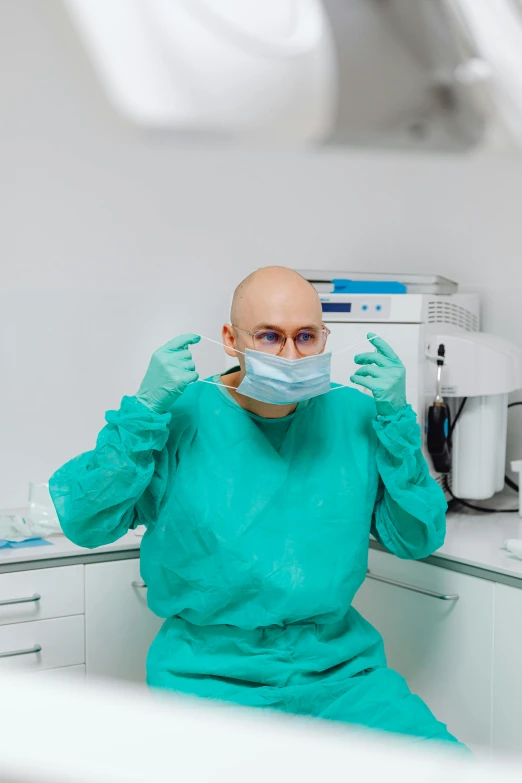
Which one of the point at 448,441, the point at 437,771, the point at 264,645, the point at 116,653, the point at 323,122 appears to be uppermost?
the point at 323,122

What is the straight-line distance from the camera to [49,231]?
86.8 inches

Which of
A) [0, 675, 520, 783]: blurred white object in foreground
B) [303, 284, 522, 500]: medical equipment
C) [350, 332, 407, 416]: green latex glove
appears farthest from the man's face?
[0, 675, 520, 783]: blurred white object in foreground

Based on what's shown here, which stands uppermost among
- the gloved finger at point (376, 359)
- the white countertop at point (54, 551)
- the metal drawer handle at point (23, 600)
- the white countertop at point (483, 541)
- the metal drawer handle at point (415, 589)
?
the gloved finger at point (376, 359)

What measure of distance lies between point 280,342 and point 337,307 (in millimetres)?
581

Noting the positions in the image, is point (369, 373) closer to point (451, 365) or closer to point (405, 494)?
point (405, 494)

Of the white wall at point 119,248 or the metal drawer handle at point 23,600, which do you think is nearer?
the metal drawer handle at point 23,600

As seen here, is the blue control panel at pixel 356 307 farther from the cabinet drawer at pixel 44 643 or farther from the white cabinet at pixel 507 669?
the cabinet drawer at pixel 44 643

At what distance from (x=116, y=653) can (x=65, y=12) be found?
1.77 meters

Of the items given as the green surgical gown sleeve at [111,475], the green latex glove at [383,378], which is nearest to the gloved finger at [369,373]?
the green latex glove at [383,378]

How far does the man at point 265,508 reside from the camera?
1354 mm

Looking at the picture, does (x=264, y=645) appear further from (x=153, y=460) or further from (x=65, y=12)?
(x=65, y=12)

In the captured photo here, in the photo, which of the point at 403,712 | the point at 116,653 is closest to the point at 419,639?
the point at 403,712

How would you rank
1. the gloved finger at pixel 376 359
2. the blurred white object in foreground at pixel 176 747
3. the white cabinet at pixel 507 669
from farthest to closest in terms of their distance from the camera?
the white cabinet at pixel 507 669 → the gloved finger at pixel 376 359 → the blurred white object in foreground at pixel 176 747

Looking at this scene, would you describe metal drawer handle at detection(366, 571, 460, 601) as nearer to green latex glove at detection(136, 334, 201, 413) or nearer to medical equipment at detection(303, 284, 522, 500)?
medical equipment at detection(303, 284, 522, 500)
